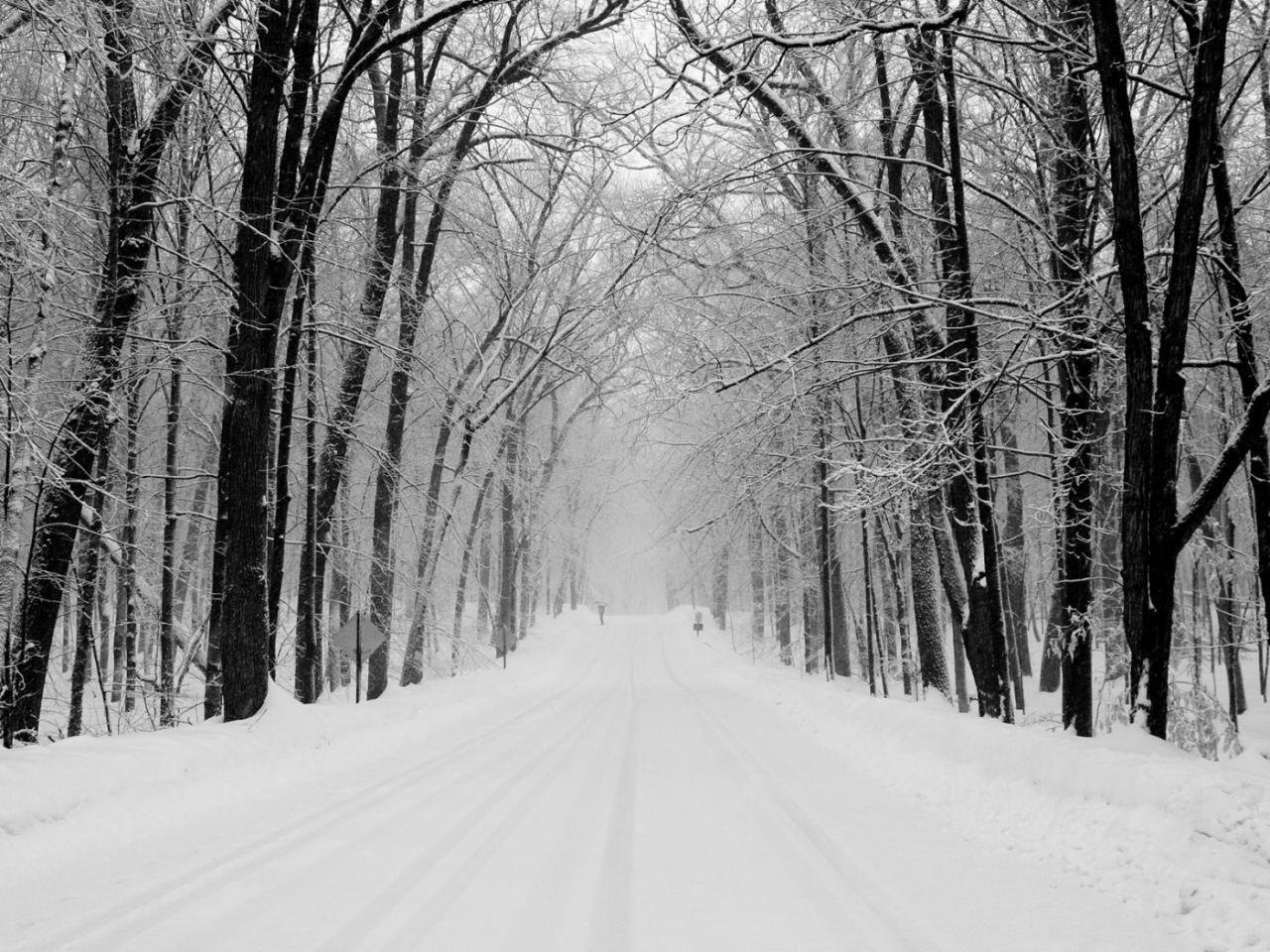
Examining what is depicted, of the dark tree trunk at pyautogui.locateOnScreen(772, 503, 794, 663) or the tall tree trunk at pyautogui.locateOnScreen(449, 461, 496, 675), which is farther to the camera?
the dark tree trunk at pyautogui.locateOnScreen(772, 503, 794, 663)

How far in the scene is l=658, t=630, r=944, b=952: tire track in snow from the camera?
4.12 m

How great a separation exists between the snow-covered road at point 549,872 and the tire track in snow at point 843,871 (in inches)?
0.9

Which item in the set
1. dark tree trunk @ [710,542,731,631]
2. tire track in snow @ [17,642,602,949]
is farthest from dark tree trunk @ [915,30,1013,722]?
dark tree trunk @ [710,542,731,631]

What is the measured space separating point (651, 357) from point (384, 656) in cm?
859

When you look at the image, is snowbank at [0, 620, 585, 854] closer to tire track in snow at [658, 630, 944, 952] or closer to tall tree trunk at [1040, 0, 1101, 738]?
tire track in snow at [658, 630, 944, 952]

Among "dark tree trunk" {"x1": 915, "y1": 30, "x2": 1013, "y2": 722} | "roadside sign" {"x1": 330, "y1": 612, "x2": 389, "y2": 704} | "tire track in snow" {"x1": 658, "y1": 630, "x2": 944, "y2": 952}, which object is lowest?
"tire track in snow" {"x1": 658, "y1": 630, "x2": 944, "y2": 952}

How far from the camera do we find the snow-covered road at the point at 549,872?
414cm

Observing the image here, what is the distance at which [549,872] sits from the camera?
5.20m

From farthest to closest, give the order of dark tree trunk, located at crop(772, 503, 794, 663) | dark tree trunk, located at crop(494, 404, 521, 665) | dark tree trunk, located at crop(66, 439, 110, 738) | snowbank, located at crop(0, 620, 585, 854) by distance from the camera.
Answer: dark tree trunk, located at crop(494, 404, 521, 665) < dark tree trunk, located at crop(772, 503, 794, 663) < dark tree trunk, located at crop(66, 439, 110, 738) < snowbank, located at crop(0, 620, 585, 854)

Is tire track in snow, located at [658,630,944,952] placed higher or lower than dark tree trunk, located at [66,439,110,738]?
Result: lower

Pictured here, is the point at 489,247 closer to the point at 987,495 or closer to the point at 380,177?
the point at 380,177

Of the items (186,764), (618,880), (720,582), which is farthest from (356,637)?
(720,582)

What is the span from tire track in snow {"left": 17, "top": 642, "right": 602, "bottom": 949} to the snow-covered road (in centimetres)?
2

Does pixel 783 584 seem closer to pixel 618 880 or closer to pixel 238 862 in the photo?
pixel 618 880
